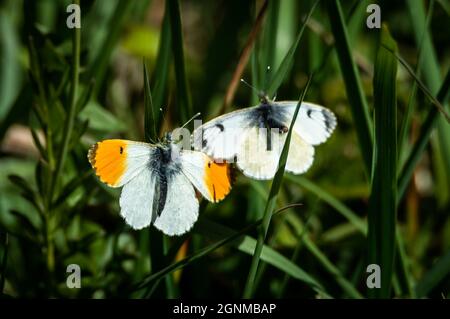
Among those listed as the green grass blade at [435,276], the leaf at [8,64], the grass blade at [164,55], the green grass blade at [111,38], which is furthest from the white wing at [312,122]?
the leaf at [8,64]

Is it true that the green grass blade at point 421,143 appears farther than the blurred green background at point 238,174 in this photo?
Yes

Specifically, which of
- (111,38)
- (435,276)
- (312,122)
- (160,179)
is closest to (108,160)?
(160,179)

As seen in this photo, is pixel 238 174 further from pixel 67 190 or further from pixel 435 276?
pixel 435 276

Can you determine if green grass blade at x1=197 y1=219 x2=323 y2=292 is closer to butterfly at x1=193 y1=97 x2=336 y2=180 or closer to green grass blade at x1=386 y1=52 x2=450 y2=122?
butterfly at x1=193 y1=97 x2=336 y2=180

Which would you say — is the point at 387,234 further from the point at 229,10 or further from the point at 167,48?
the point at 229,10

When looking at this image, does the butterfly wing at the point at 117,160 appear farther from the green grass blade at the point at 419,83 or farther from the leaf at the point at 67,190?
the green grass blade at the point at 419,83
